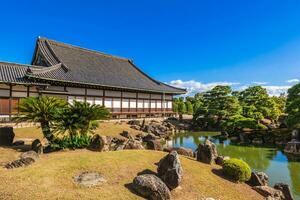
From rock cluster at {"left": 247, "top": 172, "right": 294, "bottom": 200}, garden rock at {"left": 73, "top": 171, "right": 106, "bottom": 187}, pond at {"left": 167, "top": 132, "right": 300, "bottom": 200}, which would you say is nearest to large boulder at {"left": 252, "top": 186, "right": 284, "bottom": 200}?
rock cluster at {"left": 247, "top": 172, "right": 294, "bottom": 200}

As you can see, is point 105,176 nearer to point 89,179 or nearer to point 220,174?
point 89,179

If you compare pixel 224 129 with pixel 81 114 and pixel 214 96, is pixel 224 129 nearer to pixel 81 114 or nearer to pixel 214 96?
pixel 214 96

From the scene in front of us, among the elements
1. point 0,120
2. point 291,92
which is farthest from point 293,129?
point 0,120

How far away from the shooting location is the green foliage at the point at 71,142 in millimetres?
14297

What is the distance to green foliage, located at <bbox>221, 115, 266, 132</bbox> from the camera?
32.9 meters

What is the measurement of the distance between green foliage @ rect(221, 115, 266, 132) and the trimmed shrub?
2172 cm

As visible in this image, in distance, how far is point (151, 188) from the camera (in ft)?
31.0

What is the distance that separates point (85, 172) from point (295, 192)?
11.5 m

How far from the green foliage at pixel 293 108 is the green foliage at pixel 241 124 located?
15.8 ft

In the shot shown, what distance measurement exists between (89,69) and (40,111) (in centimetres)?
2170

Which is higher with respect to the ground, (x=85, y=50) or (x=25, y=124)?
(x=85, y=50)

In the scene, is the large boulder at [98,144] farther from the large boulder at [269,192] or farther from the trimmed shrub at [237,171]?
the large boulder at [269,192]

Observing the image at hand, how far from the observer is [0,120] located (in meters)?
22.1

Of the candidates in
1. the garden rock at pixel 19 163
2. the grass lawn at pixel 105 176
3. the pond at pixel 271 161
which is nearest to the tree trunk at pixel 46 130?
the grass lawn at pixel 105 176
